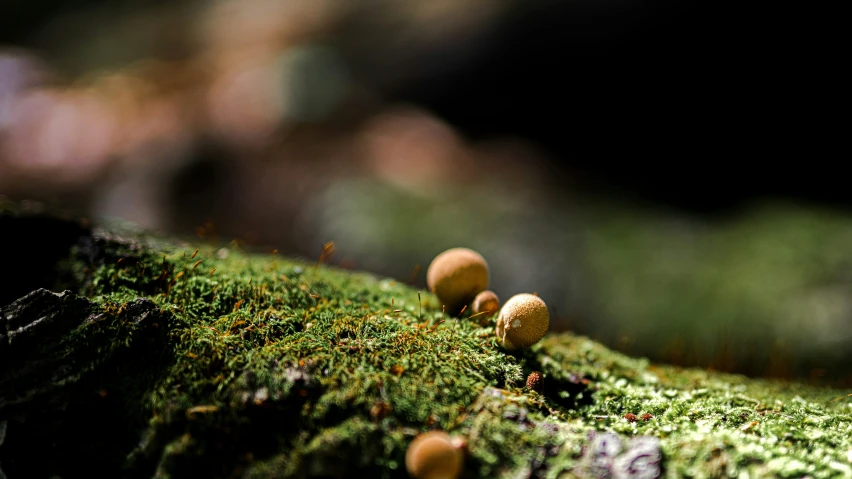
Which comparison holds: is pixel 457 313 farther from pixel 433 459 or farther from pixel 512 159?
pixel 512 159

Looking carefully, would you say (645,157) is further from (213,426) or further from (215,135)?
(213,426)

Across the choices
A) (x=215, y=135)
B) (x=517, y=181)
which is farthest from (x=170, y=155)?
(x=517, y=181)

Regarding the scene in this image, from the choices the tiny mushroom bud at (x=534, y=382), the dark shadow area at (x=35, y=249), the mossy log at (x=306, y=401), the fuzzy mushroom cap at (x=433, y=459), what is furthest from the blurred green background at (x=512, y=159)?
the fuzzy mushroom cap at (x=433, y=459)

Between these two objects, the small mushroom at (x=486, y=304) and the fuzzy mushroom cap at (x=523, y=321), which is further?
the small mushroom at (x=486, y=304)

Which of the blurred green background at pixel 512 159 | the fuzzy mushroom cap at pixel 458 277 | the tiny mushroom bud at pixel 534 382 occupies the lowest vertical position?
the tiny mushroom bud at pixel 534 382

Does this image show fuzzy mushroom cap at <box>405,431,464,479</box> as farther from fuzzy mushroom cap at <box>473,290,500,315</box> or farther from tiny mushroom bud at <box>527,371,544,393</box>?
fuzzy mushroom cap at <box>473,290,500,315</box>

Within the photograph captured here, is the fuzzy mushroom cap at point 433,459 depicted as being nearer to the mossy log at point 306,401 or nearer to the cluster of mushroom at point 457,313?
the cluster of mushroom at point 457,313
